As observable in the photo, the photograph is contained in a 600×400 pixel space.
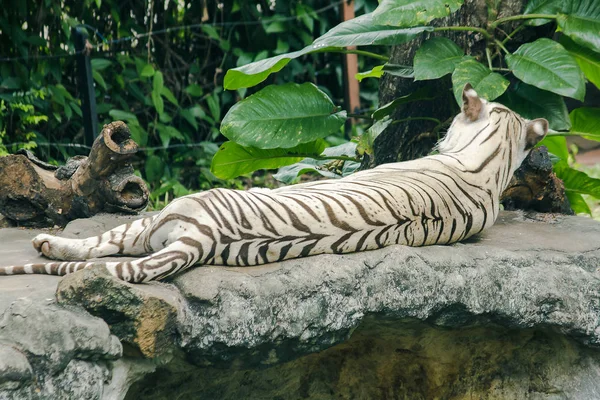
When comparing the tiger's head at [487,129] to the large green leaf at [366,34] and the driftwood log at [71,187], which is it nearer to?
the large green leaf at [366,34]

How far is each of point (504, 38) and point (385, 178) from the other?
172 centimetres

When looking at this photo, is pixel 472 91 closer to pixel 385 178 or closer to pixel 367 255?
pixel 385 178

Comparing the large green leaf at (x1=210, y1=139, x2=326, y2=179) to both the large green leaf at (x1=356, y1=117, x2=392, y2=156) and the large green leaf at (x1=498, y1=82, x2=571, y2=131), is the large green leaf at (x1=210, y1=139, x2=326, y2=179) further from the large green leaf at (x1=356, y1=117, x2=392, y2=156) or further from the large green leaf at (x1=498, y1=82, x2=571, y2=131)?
the large green leaf at (x1=498, y1=82, x2=571, y2=131)

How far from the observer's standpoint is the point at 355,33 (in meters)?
4.92

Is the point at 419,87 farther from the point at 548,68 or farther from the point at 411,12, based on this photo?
the point at 548,68

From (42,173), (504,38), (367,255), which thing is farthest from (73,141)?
(367,255)

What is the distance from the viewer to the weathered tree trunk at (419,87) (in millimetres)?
5141

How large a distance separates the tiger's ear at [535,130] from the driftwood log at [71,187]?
7.00 ft

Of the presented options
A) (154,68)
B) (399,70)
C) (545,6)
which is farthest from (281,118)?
(154,68)

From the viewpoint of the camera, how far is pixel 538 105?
495cm

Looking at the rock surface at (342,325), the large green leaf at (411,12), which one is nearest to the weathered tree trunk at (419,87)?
the large green leaf at (411,12)

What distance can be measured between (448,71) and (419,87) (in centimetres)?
60

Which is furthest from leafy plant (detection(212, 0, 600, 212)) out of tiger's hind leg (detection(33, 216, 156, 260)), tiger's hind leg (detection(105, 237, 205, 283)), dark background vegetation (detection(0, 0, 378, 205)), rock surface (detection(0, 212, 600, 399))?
dark background vegetation (detection(0, 0, 378, 205))

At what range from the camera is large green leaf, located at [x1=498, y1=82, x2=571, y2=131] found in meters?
4.87
